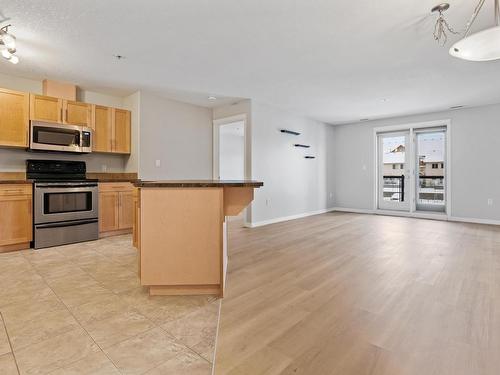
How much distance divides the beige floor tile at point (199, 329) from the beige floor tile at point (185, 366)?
0.05 m

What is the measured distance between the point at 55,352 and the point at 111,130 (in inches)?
154

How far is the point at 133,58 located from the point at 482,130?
21.7 feet

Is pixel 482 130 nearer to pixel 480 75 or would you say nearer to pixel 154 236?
pixel 480 75

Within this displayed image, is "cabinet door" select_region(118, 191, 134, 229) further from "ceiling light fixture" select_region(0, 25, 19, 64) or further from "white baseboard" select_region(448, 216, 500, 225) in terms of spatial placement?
"white baseboard" select_region(448, 216, 500, 225)

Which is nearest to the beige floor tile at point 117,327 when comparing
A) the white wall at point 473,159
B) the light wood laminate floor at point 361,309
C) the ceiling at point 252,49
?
the light wood laminate floor at point 361,309

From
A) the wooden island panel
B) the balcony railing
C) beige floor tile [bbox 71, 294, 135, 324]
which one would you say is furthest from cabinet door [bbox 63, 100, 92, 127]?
the balcony railing

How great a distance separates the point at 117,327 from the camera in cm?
179

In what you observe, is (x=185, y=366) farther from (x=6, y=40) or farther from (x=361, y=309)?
(x=6, y=40)

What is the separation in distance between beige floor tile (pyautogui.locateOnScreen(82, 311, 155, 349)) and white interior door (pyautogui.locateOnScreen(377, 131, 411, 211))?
22.0 ft

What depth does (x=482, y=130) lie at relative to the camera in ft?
18.6

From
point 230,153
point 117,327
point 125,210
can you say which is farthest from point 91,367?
point 230,153

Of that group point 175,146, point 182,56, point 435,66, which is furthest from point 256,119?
point 435,66

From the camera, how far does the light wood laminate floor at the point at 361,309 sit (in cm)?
145

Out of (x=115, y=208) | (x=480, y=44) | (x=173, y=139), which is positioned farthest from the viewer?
(x=173, y=139)
